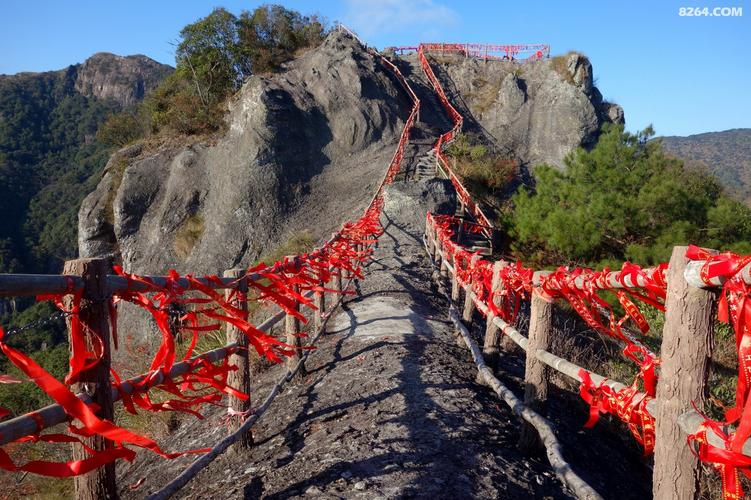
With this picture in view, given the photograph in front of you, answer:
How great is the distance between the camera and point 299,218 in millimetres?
20438

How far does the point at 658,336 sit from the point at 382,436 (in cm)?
697

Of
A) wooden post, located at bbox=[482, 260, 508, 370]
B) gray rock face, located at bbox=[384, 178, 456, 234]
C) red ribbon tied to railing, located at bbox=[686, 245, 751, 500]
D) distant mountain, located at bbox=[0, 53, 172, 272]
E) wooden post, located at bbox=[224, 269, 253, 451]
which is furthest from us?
distant mountain, located at bbox=[0, 53, 172, 272]

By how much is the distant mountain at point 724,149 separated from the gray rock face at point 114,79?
77919 millimetres

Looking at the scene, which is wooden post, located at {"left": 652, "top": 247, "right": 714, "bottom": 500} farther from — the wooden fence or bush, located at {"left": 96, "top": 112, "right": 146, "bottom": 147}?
bush, located at {"left": 96, "top": 112, "right": 146, "bottom": 147}

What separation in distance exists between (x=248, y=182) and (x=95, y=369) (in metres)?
19.6

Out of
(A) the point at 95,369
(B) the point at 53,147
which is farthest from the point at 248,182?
(B) the point at 53,147

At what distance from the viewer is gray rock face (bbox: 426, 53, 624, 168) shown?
2775 cm

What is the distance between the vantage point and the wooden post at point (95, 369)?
1.87 metres

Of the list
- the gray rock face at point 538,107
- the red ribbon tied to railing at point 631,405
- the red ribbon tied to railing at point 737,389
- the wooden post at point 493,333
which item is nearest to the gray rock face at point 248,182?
the gray rock face at point 538,107

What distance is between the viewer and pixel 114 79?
8162 cm

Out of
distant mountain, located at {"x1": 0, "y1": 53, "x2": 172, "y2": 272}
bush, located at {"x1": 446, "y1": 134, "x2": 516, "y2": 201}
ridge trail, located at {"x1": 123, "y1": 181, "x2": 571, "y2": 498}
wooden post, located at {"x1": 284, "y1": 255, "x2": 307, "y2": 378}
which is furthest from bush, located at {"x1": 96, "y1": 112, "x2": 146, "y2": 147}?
wooden post, located at {"x1": 284, "y1": 255, "x2": 307, "y2": 378}

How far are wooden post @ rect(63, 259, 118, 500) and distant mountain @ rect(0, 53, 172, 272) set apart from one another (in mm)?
A: 37875

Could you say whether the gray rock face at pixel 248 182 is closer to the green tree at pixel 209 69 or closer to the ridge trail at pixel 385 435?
the green tree at pixel 209 69

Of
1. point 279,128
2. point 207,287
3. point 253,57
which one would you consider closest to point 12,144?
point 253,57
